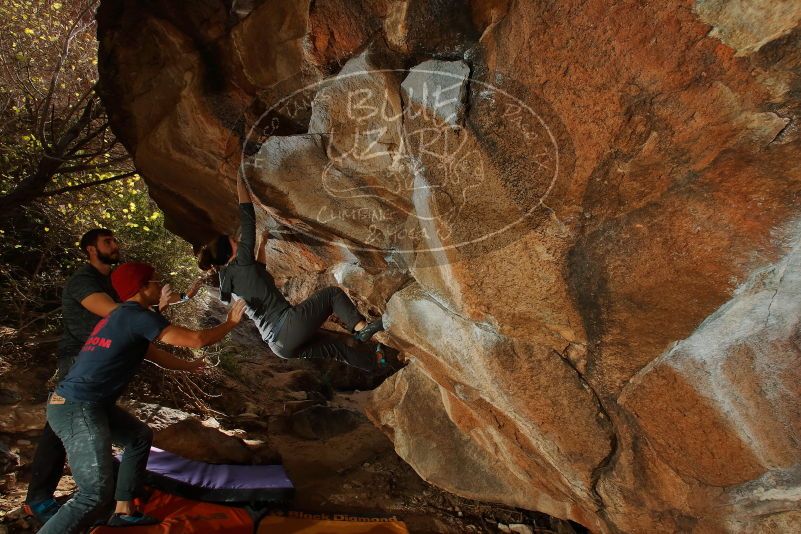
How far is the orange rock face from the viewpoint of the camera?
201 centimetres

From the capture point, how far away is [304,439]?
6273 mm

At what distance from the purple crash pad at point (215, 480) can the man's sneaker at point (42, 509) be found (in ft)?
2.68

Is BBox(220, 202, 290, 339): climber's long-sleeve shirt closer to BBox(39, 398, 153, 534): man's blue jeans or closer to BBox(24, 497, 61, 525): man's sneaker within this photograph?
BBox(39, 398, 153, 534): man's blue jeans

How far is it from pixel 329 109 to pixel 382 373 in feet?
22.5

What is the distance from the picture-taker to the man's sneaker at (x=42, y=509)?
10.7 ft

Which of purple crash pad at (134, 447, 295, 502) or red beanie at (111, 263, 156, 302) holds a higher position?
red beanie at (111, 263, 156, 302)

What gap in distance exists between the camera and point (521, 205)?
257 centimetres

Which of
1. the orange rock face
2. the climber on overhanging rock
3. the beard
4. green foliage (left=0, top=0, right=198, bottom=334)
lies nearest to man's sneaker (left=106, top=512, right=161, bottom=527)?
the climber on overhanging rock

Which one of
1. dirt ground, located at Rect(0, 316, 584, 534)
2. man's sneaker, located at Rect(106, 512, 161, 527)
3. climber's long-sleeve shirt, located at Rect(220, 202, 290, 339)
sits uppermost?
climber's long-sleeve shirt, located at Rect(220, 202, 290, 339)

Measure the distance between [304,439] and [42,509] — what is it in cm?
333

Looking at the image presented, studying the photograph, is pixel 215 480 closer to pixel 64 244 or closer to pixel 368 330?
pixel 368 330

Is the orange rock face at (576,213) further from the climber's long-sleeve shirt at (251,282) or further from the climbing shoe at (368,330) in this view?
the climber's long-sleeve shirt at (251,282)

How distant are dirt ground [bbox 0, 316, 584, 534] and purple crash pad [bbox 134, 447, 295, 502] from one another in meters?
0.34

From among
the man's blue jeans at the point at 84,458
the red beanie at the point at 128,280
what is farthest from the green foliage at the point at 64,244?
the red beanie at the point at 128,280
